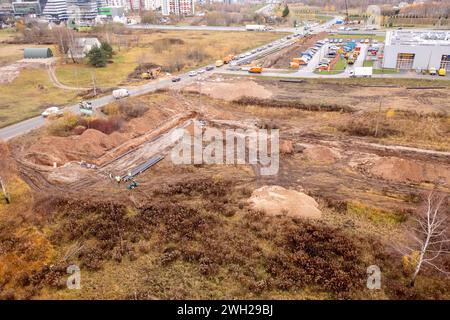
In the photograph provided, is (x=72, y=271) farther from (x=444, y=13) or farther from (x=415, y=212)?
(x=444, y=13)

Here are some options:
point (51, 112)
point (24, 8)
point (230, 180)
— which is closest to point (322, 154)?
point (230, 180)

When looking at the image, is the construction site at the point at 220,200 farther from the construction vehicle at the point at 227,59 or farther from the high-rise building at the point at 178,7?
the high-rise building at the point at 178,7

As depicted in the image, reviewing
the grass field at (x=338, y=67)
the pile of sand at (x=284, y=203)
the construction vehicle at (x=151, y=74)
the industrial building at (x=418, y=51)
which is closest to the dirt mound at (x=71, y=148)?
the pile of sand at (x=284, y=203)

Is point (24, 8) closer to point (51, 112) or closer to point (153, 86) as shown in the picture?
point (153, 86)

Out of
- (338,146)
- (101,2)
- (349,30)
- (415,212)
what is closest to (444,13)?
(349,30)

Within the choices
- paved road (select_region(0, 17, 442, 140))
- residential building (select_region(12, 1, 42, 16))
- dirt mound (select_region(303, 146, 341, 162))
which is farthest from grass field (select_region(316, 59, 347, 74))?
residential building (select_region(12, 1, 42, 16))
